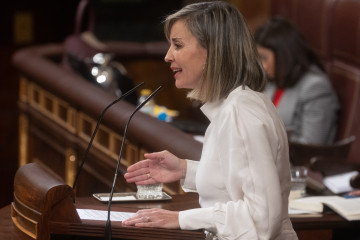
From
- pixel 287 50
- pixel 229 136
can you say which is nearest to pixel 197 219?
pixel 229 136

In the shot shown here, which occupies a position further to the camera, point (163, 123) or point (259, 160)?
point (163, 123)

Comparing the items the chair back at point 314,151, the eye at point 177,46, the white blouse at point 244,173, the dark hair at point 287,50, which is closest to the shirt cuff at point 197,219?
the white blouse at point 244,173

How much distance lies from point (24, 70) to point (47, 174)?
119 inches

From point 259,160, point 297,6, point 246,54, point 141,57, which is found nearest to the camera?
point 259,160

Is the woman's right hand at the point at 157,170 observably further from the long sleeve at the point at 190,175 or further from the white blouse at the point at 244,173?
the white blouse at the point at 244,173

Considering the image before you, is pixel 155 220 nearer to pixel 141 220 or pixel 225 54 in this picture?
pixel 141 220

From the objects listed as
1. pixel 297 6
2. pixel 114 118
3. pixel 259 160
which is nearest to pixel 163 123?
pixel 114 118

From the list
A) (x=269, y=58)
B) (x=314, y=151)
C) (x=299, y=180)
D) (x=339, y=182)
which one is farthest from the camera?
(x=269, y=58)

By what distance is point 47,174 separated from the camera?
2.08 meters

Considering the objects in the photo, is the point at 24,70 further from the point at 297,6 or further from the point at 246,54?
the point at 246,54

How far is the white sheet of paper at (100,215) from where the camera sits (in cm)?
200

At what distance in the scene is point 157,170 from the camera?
87.5 inches

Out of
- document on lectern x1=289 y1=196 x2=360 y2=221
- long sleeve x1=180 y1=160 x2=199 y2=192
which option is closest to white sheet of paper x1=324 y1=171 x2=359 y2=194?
document on lectern x1=289 y1=196 x2=360 y2=221

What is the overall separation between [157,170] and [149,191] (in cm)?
10
